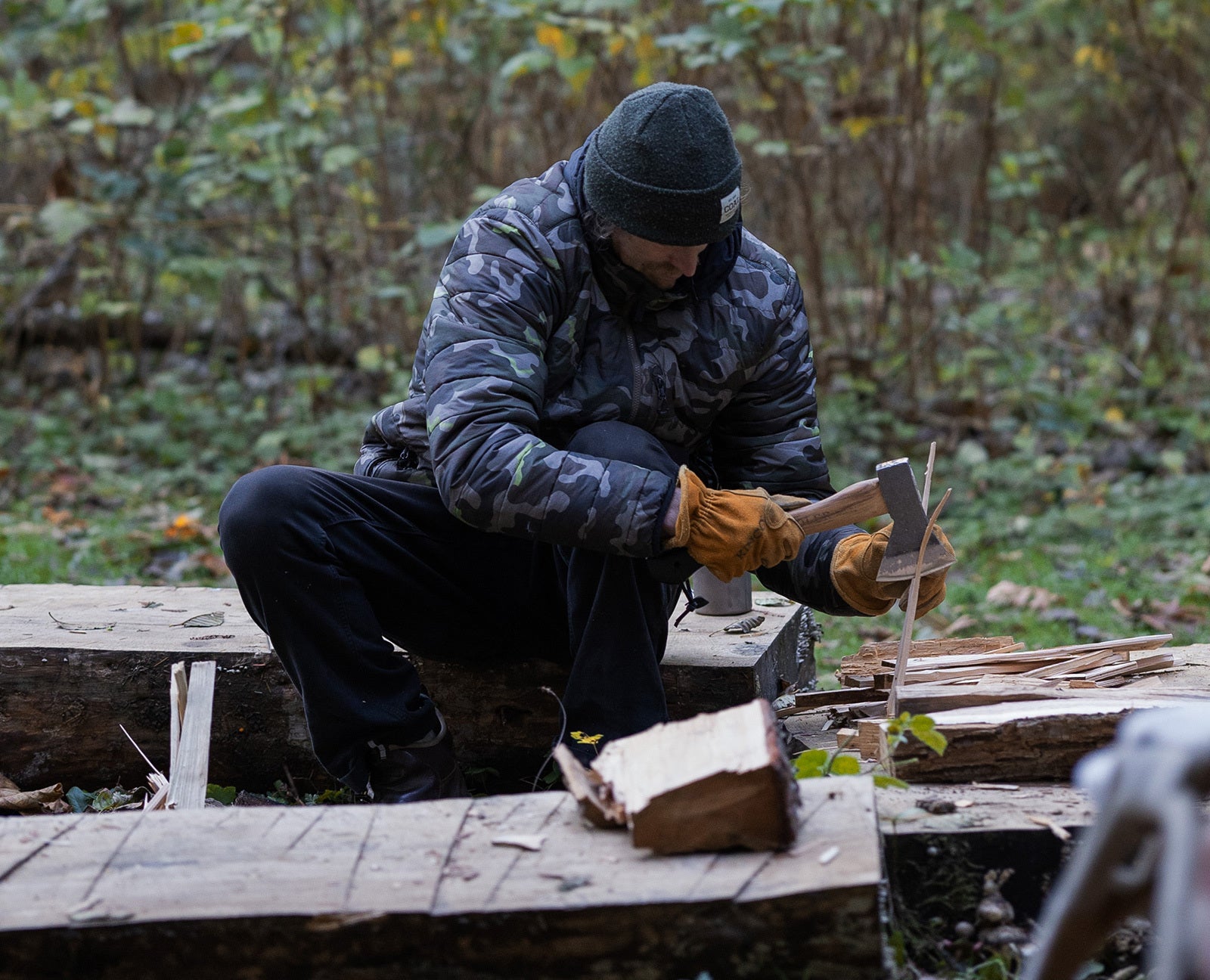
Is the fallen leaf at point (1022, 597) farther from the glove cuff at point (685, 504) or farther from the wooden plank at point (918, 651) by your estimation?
the glove cuff at point (685, 504)

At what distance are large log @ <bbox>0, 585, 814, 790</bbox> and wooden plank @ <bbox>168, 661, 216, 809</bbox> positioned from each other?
11cm

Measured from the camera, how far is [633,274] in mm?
2520

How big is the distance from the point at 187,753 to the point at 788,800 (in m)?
1.42

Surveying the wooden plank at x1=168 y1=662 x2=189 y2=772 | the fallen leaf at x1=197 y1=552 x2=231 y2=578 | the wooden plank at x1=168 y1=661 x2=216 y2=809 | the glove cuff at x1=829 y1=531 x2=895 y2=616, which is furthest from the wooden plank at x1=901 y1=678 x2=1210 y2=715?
the fallen leaf at x1=197 y1=552 x2=231 y2=578

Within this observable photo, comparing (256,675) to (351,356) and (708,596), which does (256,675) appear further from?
(351,356)

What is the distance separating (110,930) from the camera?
1654mm

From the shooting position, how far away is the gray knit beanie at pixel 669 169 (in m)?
2.35

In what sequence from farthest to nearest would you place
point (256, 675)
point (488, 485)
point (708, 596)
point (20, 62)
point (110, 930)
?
point (20, 62) < point (708, 596) < point (256, 675) < point (488, 485) < point (110, 930)

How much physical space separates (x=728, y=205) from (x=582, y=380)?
1.56ft

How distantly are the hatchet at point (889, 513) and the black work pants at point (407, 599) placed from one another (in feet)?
0.60

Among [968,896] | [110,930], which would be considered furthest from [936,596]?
[110,930]

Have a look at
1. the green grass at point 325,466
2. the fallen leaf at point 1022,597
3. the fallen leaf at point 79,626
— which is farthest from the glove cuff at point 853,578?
the fallen leaf at point 1022,597

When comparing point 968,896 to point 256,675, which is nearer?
point 968,896

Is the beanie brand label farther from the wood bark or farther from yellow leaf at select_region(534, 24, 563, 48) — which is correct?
yellow leaf at select_region(534, 24, 563, 48)
